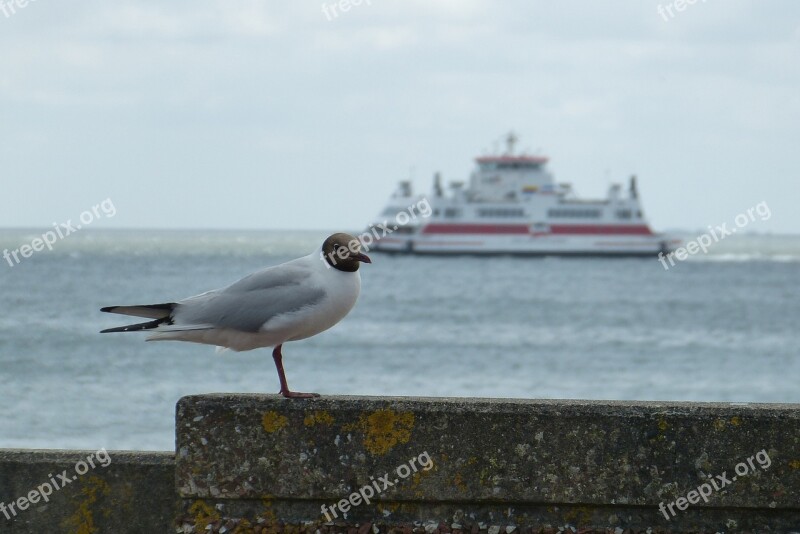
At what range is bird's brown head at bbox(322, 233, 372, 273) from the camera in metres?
3.58

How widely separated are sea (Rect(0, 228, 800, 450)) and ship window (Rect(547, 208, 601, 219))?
2126 cm

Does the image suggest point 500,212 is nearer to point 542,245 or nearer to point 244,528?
point 542,245

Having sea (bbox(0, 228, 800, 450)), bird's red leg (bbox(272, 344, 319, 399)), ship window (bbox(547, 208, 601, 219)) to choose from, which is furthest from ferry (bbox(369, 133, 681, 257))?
bird's red leg (bbox(272, 344, 319, 399))

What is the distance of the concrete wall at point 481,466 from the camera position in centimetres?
321

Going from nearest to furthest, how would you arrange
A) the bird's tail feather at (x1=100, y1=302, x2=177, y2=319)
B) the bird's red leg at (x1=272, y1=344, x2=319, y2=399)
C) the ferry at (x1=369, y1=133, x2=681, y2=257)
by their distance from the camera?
the bird's red leg at (x1=272, y1=344, x2=319, y2=399)
the bird's tail feather at (x1=100, y1=302, x2=177, y2=319)
the ferry at (x1=369, y1=133, x2=681, y2=257)

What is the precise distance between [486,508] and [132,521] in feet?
3.40

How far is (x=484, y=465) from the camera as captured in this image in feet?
10.6

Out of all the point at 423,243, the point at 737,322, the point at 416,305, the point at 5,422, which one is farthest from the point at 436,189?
the point at 5,422

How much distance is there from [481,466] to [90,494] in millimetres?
1152

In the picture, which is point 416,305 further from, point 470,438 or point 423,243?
point 470,438

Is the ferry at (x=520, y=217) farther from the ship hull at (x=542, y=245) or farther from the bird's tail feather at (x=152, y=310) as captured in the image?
the bird's tail feather at (x=152, y=310)

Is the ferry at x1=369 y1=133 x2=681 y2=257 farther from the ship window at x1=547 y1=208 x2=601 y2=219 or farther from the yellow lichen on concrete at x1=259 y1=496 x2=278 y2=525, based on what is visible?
the yellow lichen on concrete at x1=259 y1=496 x2=278 y2=525

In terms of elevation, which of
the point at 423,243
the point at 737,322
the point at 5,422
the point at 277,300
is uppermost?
the point at 423,243

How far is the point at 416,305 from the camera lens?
48656 mm
